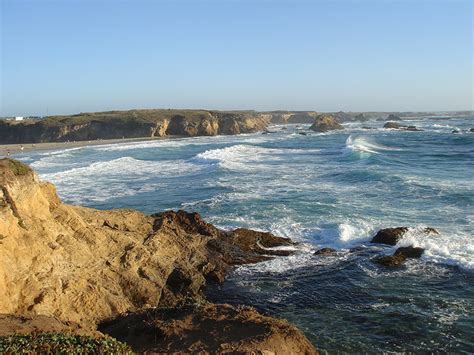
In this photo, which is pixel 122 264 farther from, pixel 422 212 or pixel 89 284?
pixel 422 212

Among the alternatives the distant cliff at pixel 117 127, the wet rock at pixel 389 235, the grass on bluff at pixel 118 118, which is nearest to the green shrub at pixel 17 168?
the wet rock at pixel 389 235

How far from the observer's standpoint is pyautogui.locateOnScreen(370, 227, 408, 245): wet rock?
16.6 m

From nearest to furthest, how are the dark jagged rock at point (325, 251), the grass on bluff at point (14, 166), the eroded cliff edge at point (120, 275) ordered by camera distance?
the eroded cliff edge at point (120, 275)
the grass on bluff at point (14, 166)
the dark jagged rock at point (325, 251)

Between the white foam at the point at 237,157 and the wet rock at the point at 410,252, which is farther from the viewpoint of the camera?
the white foam at the point at 237,157

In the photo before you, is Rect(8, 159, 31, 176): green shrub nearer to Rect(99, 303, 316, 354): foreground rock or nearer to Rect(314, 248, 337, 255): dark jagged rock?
Rect(99, 303, 316, 354): foreground rock

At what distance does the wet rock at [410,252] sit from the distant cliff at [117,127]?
2945 inches

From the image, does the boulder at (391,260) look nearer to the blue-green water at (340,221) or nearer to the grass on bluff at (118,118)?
the blue-green water at (340,221)

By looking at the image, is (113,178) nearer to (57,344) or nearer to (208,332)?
(208,332)

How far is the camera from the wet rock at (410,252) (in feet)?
50.2

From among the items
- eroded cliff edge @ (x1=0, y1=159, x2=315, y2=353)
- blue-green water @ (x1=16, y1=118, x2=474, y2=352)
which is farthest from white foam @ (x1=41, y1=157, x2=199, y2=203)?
eroded cliff edge @ (x1=0, y1=159, x2=315, y2=353)

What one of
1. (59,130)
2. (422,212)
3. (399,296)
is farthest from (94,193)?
(59,130)

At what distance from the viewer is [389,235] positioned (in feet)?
54.8

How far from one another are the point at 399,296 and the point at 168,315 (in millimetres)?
6374

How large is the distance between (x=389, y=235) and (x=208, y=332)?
1008cm
